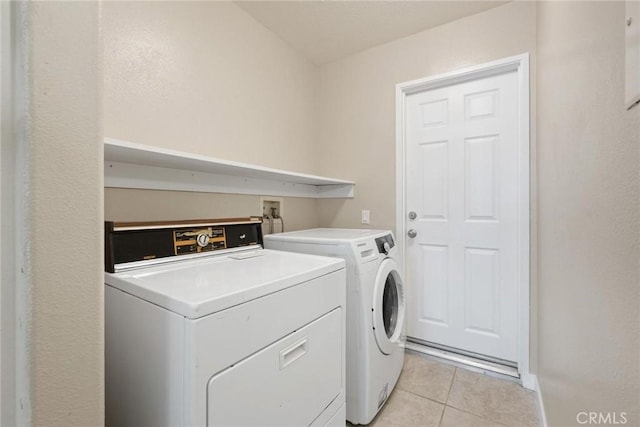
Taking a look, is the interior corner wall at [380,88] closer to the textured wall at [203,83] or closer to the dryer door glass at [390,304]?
the textured wall at [203,83]

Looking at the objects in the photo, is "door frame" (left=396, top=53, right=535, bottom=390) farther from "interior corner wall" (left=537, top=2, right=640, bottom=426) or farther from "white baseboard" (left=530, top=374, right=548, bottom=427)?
"interior corner wall" (left=537, top=2, right=640, bottom=426)

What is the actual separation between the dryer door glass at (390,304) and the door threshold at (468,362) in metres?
0.59

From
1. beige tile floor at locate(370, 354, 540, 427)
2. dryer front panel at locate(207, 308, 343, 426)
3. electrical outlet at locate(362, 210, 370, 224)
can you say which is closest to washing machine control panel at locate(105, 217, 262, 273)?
dryer front panel at locate(207, 308, 343, 426)

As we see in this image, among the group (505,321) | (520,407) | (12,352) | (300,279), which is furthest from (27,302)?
(505,321)

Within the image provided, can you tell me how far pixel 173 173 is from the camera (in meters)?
1.50

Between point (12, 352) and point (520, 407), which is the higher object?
point (12, 352)

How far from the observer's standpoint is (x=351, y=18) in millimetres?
1980

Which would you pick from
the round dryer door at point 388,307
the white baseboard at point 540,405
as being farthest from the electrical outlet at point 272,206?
the white baseboard at point 540,405

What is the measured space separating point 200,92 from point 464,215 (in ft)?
6.48

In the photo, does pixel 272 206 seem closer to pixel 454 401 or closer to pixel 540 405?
pixel 454 401

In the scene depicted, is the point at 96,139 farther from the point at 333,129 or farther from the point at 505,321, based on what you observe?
the point at 505,321

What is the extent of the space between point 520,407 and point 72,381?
2.10 meters

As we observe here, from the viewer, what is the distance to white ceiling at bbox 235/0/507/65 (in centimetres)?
185

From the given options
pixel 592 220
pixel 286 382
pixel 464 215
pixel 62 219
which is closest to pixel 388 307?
pixel 464 215
